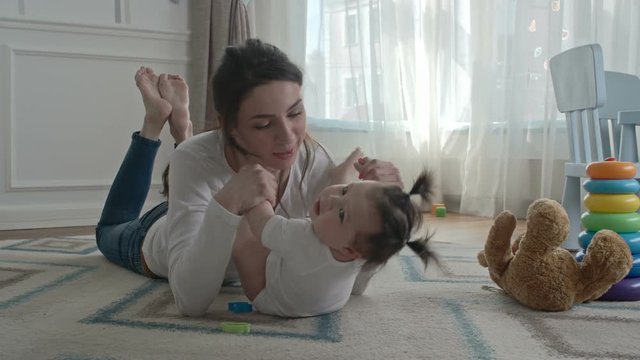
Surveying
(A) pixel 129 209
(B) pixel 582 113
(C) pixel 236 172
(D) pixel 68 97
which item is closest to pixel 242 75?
(C) pixel 236 172

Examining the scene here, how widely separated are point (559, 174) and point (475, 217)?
0.36 m

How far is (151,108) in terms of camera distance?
142cm

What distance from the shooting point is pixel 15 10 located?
2.23m

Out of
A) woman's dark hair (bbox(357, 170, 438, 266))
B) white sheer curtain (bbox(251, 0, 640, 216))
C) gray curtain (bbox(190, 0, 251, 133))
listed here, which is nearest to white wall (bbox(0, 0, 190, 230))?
gray curtain (bbox(190, 0, 251, 133))

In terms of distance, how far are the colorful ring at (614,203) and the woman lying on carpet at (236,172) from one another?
0.43 metres

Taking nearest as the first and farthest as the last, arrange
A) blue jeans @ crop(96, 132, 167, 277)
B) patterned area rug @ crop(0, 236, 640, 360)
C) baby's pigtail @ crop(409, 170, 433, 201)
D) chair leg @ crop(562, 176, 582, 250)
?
patterned area rug @ crop(0, 236, 640, 360), baby's pigtail @ crop(409, 170, 433, 201), blue jeans @ crop(96, 132, 167, 277), chair leg @ crop(562, 176, 582, 250)

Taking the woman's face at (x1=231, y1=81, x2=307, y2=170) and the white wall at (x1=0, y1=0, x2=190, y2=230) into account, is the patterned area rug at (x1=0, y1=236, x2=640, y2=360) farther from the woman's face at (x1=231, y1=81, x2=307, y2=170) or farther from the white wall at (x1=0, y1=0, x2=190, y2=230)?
the white wall at (x1=0, y1=0, x2=190, y2=230)

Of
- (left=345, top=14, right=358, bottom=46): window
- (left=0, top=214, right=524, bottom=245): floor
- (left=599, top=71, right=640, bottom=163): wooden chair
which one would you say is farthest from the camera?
(left=345, top=14, right=358, bottom=46): window

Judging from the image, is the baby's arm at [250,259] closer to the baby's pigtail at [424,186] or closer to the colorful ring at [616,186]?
the baby's pigtail at [424,186]

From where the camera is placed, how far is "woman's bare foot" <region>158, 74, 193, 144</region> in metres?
1.46

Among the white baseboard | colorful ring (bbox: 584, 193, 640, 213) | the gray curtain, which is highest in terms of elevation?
the gray curtain

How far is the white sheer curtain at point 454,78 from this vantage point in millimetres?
2174

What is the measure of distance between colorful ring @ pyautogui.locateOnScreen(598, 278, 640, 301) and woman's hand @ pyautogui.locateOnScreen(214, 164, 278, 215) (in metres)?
0.65

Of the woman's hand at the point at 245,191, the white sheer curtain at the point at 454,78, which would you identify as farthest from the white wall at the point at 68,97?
the woman's hand at the point at 245,191
